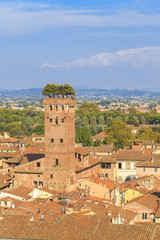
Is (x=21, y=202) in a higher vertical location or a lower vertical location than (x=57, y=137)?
lower

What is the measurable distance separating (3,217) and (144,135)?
57.8m

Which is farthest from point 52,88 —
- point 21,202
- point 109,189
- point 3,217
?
point 3,217

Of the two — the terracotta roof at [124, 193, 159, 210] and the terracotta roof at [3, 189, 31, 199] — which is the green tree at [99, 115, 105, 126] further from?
the terracotta roof at [124, 193, 159, 210]

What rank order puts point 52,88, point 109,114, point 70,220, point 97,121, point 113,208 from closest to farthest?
1. point 70,220
2. point 113,208
3. point 52,88
4. point 97,121
5. point 109,114

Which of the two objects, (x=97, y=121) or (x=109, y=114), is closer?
(x=97, y=121)

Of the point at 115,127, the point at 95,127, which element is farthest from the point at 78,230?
the point at 95,127

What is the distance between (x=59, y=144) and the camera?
45062 mm

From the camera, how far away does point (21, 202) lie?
3662 centimetres

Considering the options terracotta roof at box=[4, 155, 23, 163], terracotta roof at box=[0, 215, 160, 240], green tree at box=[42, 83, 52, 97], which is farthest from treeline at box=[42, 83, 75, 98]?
terracotta roof at box=[0, 215, 160, 240]

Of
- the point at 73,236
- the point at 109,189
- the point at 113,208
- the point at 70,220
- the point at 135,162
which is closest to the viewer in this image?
the point at 73,236

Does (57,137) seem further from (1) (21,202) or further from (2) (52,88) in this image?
(1) (21,202)

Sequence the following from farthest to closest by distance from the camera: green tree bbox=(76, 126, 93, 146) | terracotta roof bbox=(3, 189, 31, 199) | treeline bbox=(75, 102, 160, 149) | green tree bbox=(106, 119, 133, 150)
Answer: treeline bbox=(75, 102, 160, 149), green tree bbox=(76, 126, 93, 146), green tree bbox=(106, 119, 133, 150), terracotta roof bbox=(3, 189, 31, 199)

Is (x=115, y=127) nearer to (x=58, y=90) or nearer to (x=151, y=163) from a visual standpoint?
(x=151, y=163)

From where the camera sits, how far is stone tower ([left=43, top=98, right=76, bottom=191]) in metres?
44.7
